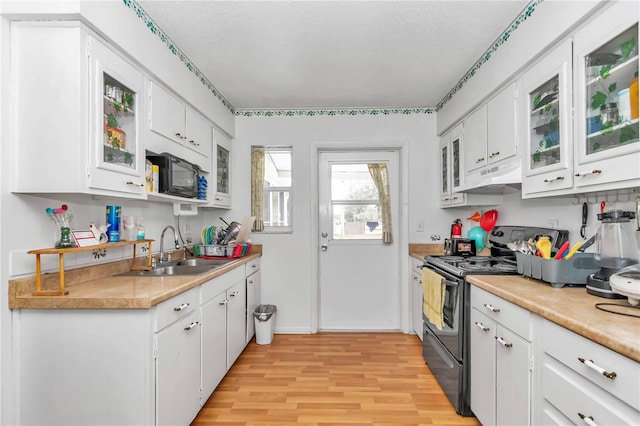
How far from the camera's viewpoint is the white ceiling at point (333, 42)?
1.92 meters

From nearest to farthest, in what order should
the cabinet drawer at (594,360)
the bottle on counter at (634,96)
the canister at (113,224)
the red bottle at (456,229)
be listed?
the cabinet drawer at (594,360) < the bottle on counter at (634,96) < the canister at (113,224) < the red bottle at (456,229)

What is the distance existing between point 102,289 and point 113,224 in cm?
52

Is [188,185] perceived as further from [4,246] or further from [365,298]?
[365,298]

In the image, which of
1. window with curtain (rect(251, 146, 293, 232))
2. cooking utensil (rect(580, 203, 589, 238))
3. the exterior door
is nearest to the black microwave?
window with curtain (rect(251, 146, 293, 232))

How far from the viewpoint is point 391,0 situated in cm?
185

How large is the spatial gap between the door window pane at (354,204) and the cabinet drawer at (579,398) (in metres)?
2.49

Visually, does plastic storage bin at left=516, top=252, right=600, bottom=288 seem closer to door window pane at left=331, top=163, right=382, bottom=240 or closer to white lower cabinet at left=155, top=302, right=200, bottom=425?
white lower cabinet at left=155, top=302, right=200, bottom=425


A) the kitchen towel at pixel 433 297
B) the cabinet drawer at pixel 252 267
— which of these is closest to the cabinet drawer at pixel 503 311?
the kitchen towel at pixel 433 297

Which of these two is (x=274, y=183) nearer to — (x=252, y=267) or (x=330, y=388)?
(x=252, y=267)

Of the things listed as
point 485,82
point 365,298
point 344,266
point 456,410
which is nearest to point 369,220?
point 344,266

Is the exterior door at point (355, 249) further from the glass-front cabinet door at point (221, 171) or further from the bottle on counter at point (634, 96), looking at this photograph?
the bottle on counter at point (634, 96)

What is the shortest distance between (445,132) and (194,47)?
246cm

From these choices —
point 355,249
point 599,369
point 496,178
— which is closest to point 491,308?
point 599,369

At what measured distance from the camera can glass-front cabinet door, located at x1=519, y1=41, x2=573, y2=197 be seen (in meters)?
1.63
